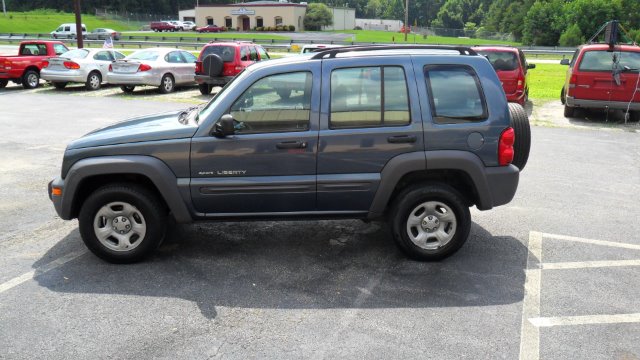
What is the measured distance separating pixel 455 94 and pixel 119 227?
10.3 feet

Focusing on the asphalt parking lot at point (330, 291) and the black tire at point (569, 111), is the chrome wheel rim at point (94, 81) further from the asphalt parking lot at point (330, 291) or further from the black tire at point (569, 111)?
the black tire at point (569, 111)

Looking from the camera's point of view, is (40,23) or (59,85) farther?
(40,23)

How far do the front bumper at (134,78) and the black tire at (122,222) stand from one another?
14810 mm

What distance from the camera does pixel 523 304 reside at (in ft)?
14.3

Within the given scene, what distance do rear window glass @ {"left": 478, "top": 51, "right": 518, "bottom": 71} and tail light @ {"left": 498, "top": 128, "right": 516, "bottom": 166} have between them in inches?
393

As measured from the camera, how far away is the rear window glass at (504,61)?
573 inches

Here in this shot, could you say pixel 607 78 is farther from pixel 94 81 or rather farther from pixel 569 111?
pixel 94 81

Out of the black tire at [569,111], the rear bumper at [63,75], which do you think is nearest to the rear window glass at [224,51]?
the rear bumper at [63,75]

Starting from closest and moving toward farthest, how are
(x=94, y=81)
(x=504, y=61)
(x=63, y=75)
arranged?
1. (x=504, y=61)
2. (x=63, y=75)
3. (x=94, y=81)

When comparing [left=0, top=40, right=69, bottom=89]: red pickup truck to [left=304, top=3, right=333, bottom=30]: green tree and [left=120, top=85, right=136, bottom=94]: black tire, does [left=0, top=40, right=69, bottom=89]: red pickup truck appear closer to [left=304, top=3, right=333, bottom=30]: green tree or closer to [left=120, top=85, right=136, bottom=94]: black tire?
[left=120, top=85, right=136, bottom=94]: black tire

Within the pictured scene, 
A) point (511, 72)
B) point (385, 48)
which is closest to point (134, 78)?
point (511, 72)

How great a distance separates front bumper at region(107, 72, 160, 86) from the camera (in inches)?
742

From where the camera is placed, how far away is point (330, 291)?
456 centimetres

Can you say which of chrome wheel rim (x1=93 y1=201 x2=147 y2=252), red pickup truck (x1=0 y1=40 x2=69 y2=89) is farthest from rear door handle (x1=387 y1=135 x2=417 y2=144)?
red pickup truck (x1=0 y1=40 x2=69 y2=89)
